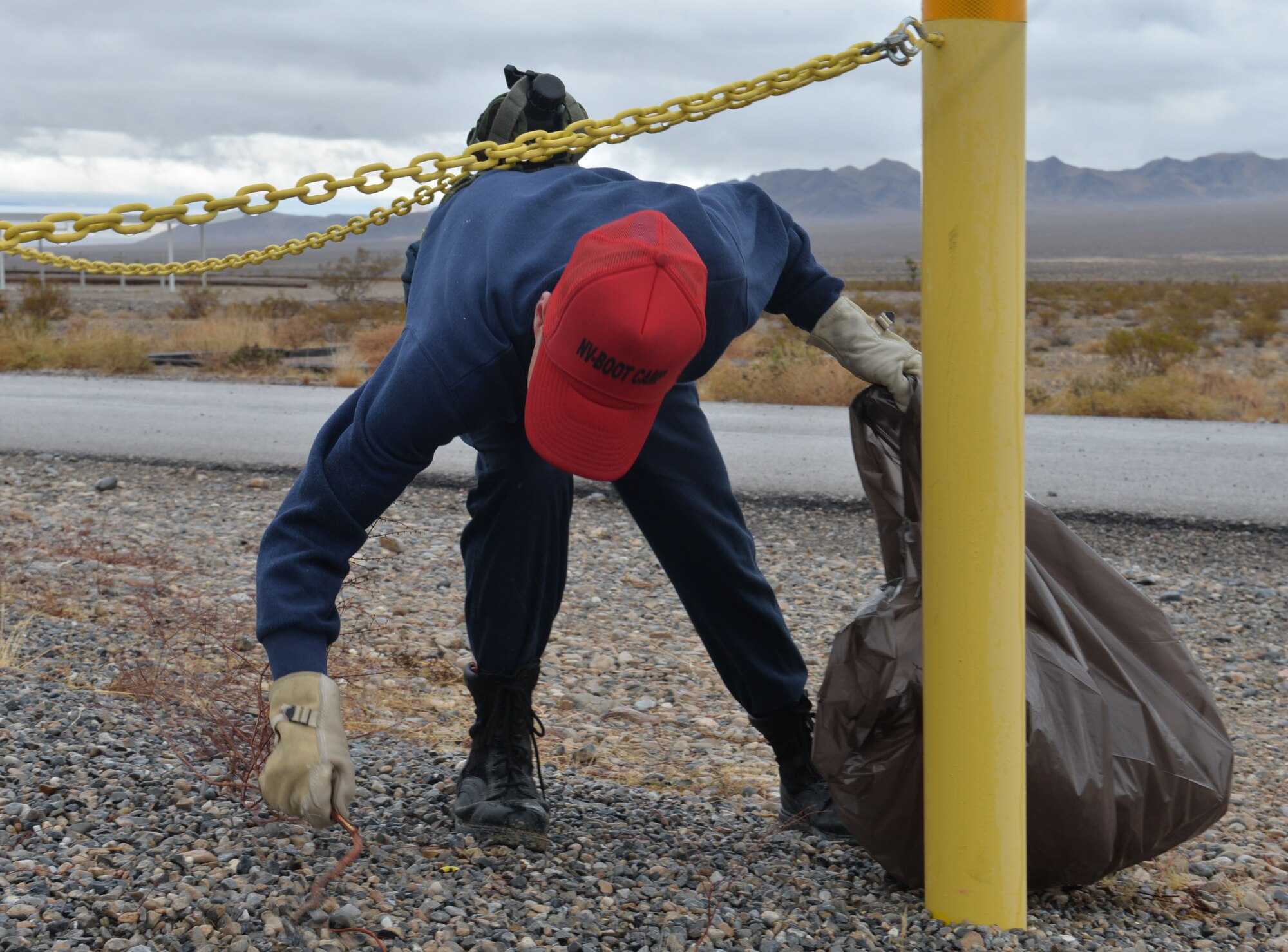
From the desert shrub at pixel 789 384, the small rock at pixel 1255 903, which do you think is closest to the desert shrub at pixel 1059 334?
the desert shrub at pixel 789 384

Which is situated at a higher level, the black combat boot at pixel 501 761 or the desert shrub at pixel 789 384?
the desert shrub at pixel 789 384

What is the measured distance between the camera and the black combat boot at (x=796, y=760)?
103 inches

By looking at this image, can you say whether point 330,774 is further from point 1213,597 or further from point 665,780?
point 1213,597

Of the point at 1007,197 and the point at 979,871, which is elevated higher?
the point at 1007,197

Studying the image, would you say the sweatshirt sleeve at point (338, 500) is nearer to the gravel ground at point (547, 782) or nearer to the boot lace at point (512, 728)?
the gravel ground at point (547, 782)

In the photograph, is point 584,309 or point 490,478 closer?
point 584,309

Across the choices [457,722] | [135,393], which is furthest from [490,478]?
[135,393]

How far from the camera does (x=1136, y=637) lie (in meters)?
2.35

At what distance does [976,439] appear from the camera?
1.87 metres

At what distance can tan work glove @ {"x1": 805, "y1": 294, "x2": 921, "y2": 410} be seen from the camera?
2.41 m

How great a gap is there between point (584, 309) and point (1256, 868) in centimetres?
186

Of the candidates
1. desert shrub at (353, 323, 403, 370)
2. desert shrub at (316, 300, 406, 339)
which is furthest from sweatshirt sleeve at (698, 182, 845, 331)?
desert shrub at (316, 300, 406, 339)

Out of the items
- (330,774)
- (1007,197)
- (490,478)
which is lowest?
(330,774)

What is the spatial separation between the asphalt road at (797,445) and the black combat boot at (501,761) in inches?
151
